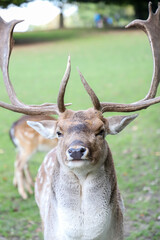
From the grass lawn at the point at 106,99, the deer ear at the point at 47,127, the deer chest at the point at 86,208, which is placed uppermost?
the deer ear at the point at 47,127

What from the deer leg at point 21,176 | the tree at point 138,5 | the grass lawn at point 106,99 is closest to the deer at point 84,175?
the grass lawn at point 106,99

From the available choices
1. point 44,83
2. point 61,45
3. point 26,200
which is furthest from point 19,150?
point 61,45

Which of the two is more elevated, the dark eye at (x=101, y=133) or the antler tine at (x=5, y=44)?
the antler tine at (x=5, y=44)

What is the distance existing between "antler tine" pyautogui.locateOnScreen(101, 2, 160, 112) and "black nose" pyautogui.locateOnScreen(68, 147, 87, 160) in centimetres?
67

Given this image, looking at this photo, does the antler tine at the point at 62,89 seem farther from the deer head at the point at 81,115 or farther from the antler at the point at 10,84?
the antler at the point at 10,84

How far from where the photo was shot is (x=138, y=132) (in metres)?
8.45

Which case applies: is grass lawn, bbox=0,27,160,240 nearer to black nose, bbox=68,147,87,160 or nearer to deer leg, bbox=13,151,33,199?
deer leg, bbox=13,151,33,199

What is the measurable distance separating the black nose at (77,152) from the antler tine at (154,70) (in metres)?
0.67

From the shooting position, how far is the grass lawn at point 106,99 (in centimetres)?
530

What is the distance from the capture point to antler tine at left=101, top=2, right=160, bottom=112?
11.5ft

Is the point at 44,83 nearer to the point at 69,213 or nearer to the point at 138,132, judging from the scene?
the point at 138,132

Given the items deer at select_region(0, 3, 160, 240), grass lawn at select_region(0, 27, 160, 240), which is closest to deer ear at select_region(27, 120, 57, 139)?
deer at select_region(0, 3, 160, 240)

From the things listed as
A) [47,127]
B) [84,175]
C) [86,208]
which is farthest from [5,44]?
[86,208]

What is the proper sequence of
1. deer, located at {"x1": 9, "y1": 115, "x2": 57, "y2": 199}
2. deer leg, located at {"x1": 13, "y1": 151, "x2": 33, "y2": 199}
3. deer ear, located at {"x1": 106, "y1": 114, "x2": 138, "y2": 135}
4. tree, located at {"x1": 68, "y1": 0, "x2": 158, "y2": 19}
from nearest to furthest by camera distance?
1. deer ear, located at {"x1": 106, "y1": 114, "x2": 138, "y2": 135}
2. deer leg, located at {"x1": 13, "y1": 151, "x2": 33, "y2": 199}
3. deer, located at {"x1": 9, "y1": 115, "x2": 57, "y2": 199}
4. tree, located at {"x1": 68, "y1": 0, "x2": 158, "y2": 19}
